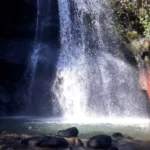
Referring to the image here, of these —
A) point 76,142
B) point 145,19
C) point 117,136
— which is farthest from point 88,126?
point 145,19

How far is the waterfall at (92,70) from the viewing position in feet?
67.5

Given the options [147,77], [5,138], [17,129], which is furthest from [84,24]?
[5,138]

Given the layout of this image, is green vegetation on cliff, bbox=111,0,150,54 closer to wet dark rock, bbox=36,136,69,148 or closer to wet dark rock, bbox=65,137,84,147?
wet dark rock, bbox=65,137,84,147

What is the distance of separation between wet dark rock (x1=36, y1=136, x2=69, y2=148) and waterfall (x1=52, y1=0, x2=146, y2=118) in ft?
26.8

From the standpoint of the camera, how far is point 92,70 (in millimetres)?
21750

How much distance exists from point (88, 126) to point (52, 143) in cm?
499

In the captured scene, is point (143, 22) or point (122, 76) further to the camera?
point (143, 22)

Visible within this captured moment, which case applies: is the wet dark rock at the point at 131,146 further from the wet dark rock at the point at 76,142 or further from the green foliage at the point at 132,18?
the green foliage at the point at 132,18

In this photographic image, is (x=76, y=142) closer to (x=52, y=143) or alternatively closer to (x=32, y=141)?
(x=52, y=143)

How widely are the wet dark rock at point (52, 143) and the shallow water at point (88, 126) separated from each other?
84.2 inches

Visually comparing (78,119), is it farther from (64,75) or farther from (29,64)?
(29,64)

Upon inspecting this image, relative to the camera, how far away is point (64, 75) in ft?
71.4

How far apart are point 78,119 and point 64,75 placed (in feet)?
11.6

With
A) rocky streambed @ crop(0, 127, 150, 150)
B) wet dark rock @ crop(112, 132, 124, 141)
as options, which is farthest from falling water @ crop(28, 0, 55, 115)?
rocky streambed @ crop(0, 127, 150, 150)
